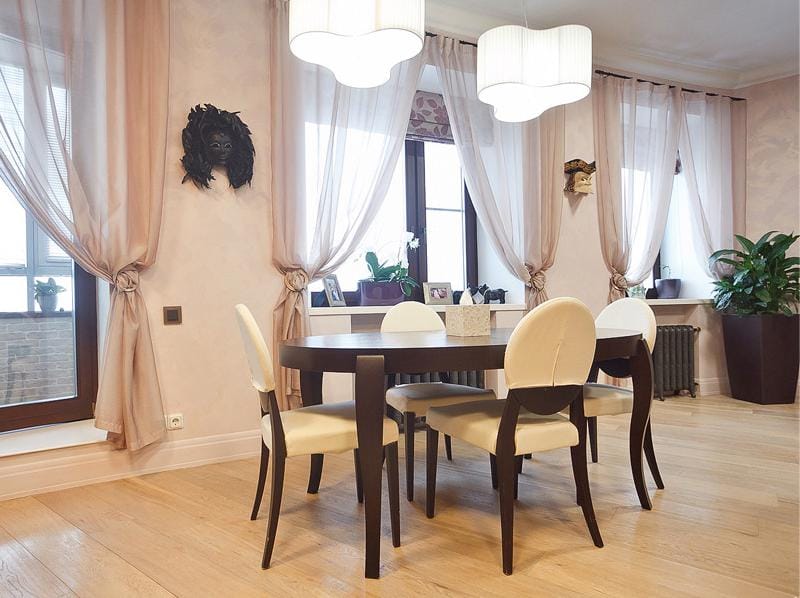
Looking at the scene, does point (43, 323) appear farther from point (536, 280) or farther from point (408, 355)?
point (536, 280)

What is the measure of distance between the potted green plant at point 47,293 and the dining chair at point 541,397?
2.32 m

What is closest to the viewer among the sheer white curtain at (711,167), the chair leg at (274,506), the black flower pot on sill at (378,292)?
the chair leg at (274,506)

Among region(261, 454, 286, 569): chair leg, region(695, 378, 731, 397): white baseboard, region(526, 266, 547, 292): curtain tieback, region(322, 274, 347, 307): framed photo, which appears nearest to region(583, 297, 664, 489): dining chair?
region(261, 454, 286, 569): chair leg

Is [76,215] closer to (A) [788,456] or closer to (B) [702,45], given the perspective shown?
(A) [788,456]

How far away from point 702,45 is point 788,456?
3347 mm

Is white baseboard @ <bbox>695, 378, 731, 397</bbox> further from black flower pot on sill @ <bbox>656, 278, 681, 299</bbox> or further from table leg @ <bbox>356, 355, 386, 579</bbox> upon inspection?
table leg @ <bbox>356, 355, 386, 579</bbox>

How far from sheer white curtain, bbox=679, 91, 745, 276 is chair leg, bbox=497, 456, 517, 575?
14.0 ft

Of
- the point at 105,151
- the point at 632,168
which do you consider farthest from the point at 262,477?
the point at 632,168

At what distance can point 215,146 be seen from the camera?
327 cm

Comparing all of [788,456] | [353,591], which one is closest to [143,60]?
[353,591]

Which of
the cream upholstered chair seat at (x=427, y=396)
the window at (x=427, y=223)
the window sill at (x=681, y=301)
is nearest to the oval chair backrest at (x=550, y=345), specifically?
the cream upholstered chair seat at (x=427, y=396)

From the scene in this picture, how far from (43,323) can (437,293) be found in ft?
8.21

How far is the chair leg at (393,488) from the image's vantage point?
2043mm

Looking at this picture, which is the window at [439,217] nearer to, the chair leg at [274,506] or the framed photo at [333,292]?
the framed photo at [333,292]
